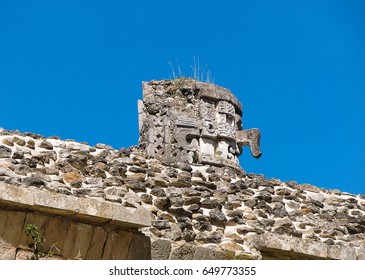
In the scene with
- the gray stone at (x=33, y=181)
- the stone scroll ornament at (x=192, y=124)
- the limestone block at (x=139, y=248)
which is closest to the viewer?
the gray stone at (x=33, y=181)

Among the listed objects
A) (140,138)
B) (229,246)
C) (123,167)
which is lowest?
(229,246)

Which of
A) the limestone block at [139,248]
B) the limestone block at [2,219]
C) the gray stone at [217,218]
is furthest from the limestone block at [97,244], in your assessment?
the gray stone at [217,218]

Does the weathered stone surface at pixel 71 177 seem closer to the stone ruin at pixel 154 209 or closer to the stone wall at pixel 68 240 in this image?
the stone ruin at pixel 154 209

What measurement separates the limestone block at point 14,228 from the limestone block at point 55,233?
250mm

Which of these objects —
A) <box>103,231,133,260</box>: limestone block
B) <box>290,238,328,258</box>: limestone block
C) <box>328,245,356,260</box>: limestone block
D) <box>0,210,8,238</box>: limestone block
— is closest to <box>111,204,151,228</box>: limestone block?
<box>103,231,133,260</box>: limestone block

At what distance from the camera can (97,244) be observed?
8.10m

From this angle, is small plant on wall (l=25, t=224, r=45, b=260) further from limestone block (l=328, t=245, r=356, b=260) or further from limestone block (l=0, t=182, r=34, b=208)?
limestone block (l=328, t=245, r=356, b=260)

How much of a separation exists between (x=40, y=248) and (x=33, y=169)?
3.04 ft

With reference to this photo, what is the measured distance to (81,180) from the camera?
28.4 ft

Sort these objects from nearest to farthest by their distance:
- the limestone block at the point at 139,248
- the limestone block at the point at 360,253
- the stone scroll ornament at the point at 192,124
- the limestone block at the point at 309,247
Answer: the limestone block at the point at 139,248
the limestone block at the point at 309,247
the limestone block at the point at 360,253
the stone scroll ornament at the point at 192,124

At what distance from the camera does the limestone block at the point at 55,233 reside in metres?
7.83
